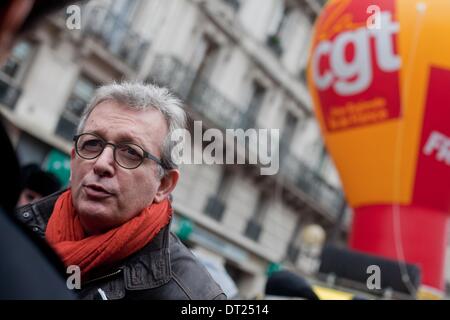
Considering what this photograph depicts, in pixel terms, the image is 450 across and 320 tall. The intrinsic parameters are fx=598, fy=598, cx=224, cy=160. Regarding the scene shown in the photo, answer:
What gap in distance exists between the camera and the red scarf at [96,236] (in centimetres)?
146

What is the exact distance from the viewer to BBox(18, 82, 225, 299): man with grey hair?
1.48 m

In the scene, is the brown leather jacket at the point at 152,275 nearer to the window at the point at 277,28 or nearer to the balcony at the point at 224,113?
the balcony at the point at 224,113

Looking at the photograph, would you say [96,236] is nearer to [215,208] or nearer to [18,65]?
[18,65]

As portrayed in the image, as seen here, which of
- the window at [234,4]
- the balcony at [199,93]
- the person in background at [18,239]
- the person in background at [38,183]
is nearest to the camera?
the person in background at [18,239]

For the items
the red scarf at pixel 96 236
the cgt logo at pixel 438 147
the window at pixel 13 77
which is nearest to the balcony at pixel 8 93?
the window at pixel 13 77

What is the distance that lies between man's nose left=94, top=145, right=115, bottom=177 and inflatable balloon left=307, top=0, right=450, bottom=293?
4.27m

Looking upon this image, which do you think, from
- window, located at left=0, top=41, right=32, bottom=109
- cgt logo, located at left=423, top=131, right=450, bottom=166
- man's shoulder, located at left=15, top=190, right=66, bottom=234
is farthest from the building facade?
man's shoulder, located at left=15, top=190, right=66, bottom=234

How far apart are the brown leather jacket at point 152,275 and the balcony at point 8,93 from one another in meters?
10.4

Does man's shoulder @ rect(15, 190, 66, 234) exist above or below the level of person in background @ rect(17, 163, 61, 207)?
below

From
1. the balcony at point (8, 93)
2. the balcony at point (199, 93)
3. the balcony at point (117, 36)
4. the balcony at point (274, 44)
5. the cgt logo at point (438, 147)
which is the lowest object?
the cgt logo at point (438, 147)

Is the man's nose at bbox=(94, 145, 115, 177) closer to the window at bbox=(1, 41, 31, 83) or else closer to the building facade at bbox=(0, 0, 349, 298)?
the building facade at bbox=(0, 0, 349, 298)
